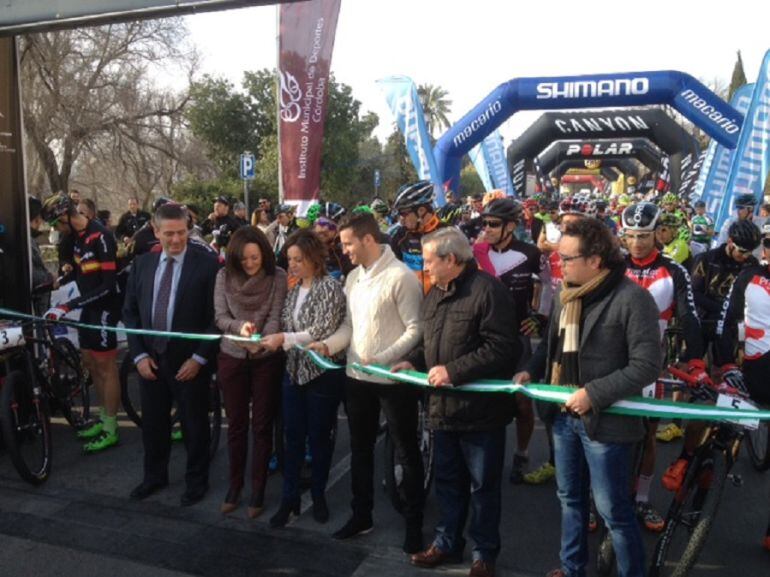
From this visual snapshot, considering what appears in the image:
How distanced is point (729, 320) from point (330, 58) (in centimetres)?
671

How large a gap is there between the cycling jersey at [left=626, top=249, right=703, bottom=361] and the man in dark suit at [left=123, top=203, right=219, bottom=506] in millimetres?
2747

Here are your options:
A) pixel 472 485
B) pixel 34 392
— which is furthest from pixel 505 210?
pixel 34 392

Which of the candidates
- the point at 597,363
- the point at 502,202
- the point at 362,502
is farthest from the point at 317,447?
the point at 502,202

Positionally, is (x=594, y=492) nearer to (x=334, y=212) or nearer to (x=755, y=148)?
(x=334, y=212)

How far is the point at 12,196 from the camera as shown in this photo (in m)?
5.43

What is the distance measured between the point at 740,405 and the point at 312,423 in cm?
234

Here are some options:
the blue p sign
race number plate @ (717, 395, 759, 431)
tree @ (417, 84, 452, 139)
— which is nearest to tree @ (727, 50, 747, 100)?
tree @ (417, 84, 452, 139)

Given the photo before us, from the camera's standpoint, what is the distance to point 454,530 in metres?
3.67

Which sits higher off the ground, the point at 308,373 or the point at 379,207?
the point at 379,207

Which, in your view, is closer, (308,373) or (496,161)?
(308,373)

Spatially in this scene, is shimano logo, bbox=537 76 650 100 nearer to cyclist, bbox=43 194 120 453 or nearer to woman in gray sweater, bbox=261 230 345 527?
cyclist, bbox=43 194 120 453

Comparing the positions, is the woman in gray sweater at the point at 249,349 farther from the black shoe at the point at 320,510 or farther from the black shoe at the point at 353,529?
the black shoe at the point at 353,529

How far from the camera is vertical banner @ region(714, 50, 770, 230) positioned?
39.5 feet

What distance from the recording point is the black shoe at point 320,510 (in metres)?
4.22
